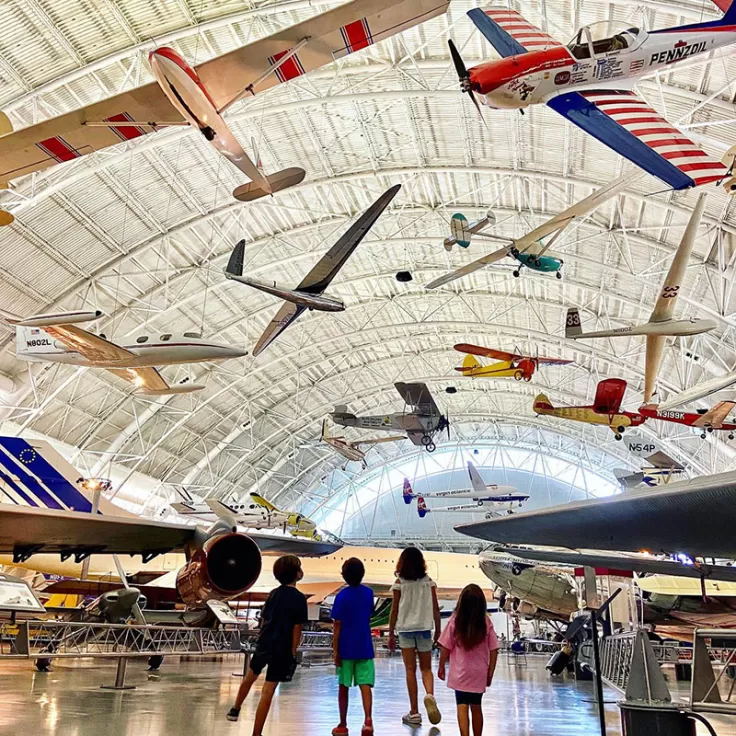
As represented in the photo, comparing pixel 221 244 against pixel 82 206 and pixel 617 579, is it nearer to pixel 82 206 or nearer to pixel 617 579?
pixel 82 206

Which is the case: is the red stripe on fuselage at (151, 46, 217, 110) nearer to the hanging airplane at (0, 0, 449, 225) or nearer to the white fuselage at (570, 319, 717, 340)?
the hanging airplane at (0, 0, 449, 225)

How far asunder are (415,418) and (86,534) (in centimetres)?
1873

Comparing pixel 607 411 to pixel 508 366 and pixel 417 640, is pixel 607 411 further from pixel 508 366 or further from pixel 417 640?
pixel 417 640

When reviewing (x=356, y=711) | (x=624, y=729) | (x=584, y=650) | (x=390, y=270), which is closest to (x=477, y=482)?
(x=390, y=270)

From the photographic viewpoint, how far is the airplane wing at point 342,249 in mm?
12156

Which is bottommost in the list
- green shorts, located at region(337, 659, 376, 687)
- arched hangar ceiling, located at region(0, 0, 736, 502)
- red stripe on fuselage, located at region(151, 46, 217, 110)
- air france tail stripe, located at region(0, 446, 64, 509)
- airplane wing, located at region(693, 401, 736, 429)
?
green shorts, located at region(337, 659, 376, 687)

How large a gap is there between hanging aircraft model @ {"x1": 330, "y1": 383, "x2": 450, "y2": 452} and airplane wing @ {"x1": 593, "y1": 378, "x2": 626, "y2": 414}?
18.1ft

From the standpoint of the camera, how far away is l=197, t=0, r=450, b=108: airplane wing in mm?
8541

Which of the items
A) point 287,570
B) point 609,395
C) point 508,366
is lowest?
point 287,570

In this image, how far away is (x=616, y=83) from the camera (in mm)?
9234

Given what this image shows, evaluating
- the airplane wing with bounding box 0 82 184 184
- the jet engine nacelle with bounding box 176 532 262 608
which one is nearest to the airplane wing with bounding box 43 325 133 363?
the airplane wing with bounding box 0 82 184 184

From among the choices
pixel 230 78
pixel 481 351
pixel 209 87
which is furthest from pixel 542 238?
pixel 209 87

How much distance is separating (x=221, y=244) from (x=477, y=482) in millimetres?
19037

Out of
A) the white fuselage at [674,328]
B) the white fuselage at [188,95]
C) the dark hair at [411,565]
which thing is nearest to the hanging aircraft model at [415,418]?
the white fuselage at [674,328]
